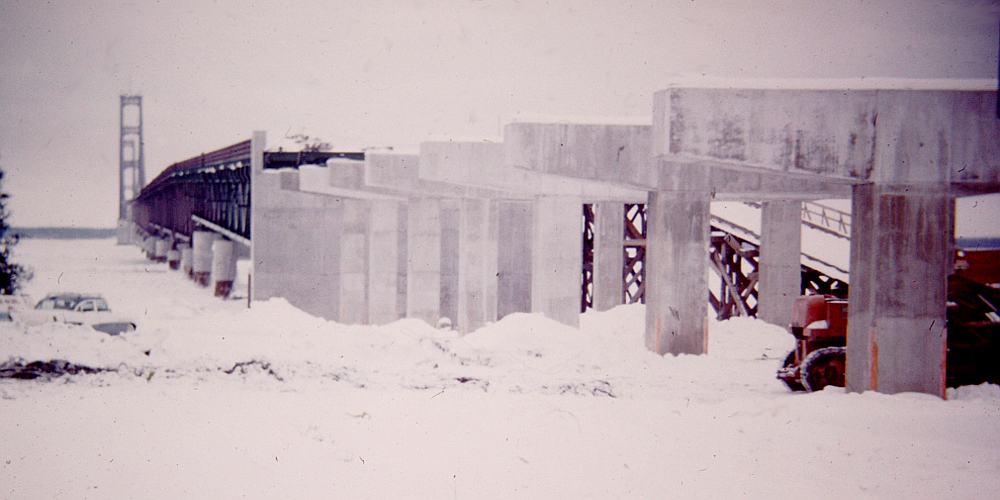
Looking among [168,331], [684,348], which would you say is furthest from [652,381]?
[168,331]

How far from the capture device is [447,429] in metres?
12.6

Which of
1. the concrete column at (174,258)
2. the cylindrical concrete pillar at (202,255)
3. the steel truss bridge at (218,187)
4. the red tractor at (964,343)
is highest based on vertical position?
the steel truss bridge at (218,187)

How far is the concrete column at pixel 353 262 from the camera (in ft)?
135

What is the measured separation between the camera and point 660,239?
2269 centimetres

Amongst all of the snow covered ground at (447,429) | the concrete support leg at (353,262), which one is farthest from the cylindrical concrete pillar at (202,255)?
the snow covered ground at (447,429)

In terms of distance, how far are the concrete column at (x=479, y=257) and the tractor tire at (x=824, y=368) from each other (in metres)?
18.5

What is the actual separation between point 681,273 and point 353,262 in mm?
21962

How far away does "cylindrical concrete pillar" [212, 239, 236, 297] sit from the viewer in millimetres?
59406

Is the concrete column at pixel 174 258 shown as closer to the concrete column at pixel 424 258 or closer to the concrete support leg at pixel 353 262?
the concrete support leg at pixel 353 262

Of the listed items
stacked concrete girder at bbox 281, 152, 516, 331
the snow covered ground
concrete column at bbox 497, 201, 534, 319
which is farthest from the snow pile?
concrete column at bbox 497, 201, 534, 319

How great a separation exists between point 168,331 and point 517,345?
8.95 metres

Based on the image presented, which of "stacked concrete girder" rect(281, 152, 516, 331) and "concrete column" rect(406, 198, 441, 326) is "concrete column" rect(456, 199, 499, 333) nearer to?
"stacked concrete girder" rect(281, 152, 516, 331)

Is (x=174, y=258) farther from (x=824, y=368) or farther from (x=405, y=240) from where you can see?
(x=824, y=368)

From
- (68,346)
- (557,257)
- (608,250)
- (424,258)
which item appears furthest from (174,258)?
(68,346)
